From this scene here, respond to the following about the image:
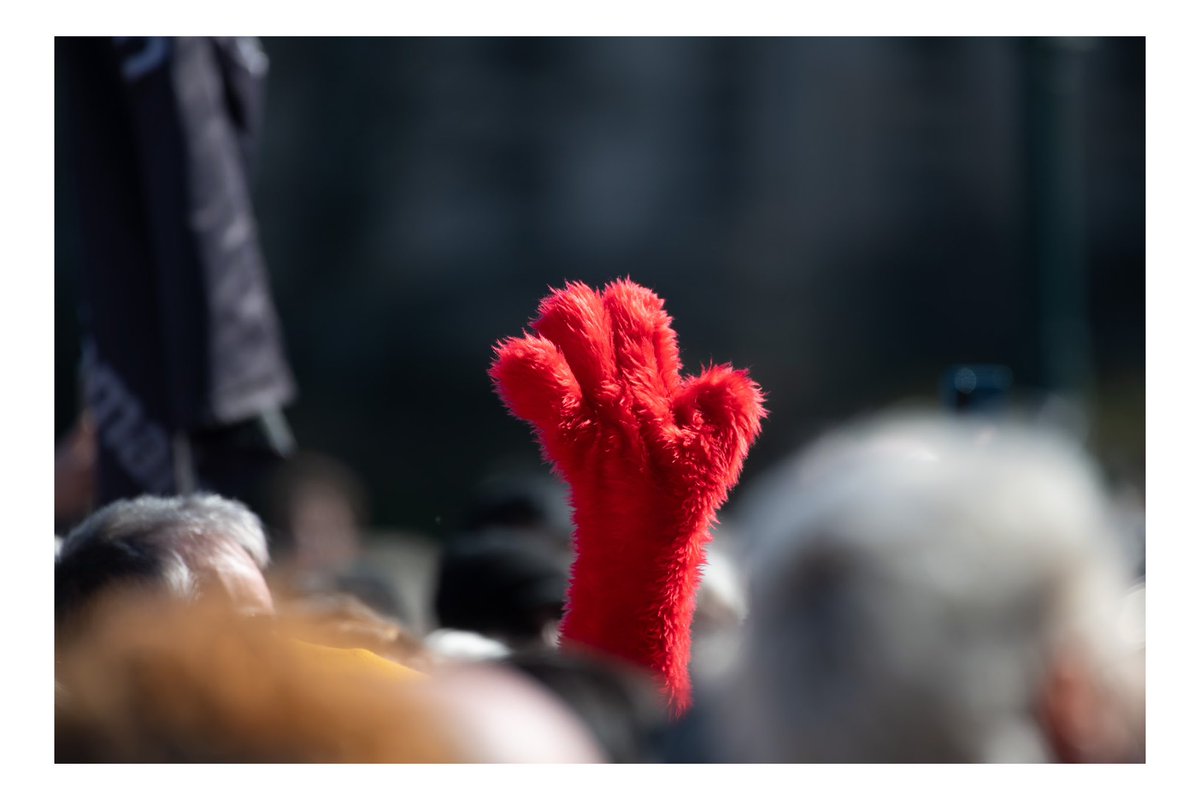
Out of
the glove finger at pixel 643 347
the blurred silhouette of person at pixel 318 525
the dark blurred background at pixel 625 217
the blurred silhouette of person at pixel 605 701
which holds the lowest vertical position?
the blurred silhouette of person at pixel 318 525

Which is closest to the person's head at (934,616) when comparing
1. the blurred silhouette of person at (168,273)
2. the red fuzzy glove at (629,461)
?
the red fuzzy glove at (629,461)

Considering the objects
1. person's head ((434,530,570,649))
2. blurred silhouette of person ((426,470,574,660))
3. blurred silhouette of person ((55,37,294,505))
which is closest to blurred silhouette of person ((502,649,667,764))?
blurred silhouette of person ((426,470,574,660))

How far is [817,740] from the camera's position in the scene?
1.05 m

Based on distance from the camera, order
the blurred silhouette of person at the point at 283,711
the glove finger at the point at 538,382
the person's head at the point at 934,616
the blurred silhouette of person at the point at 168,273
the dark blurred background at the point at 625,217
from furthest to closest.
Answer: the dark blurred background at the point at 625,217, the blurred silhouette of person at the point at 168,273, the glove finger at the point at 538,382, the blurred silhouette of person at the point at 283,711, the person's head at the point at 934,616

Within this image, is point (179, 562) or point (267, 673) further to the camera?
point (179, 562)

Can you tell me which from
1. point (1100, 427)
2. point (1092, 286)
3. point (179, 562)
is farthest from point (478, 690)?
point (1092, 286)

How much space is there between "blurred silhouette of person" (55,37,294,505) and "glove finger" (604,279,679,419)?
96 cm

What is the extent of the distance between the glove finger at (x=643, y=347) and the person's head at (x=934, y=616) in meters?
0.58

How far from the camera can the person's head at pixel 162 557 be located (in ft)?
5.56

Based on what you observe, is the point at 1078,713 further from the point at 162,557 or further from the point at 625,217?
the point at 625,217

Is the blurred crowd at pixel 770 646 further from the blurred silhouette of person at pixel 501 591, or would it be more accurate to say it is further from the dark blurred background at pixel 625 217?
the dark blurred background at pixel 625 217

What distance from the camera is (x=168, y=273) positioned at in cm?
239
